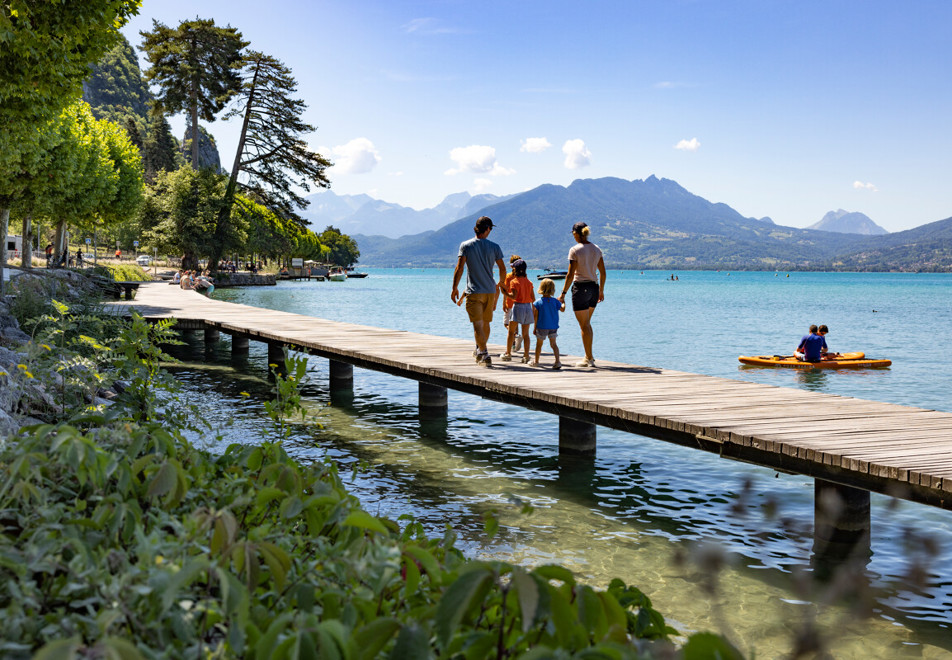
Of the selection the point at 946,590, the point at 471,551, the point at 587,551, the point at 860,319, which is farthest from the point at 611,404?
the point at 860,319

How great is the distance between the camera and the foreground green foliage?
4.70 feet

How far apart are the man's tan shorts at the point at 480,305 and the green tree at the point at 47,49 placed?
663cm

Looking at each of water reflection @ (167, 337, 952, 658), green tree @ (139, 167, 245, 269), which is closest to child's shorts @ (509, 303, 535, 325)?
water reflection @ (167, 337, 952, 658)

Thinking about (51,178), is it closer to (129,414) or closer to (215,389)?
(215,389)

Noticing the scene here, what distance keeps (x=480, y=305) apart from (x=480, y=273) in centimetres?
50

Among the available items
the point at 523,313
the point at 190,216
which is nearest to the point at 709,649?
the point at 523,313

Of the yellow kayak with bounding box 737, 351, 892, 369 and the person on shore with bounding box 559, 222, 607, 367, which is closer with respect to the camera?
the person on shore with bounding box 559, 222, 607, 367

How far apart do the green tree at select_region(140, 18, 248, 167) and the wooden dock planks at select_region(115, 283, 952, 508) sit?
4492 cm

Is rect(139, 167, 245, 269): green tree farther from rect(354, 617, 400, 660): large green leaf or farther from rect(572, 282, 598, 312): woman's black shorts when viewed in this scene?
rect(354, 617, 400, 660): large green leaf

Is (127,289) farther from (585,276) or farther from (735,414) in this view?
(735,414)

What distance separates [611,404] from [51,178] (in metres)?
33.6

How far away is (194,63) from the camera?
53688mm

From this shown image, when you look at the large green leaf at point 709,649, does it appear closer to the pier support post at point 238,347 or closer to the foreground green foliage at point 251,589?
the foreground green foliage at point 251,589

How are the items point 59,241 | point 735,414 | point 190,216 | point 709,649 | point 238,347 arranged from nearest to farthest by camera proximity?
1. point 709,649
2. point 735,414
3. point 238,347
4. point 59,241
5. point 190,216
